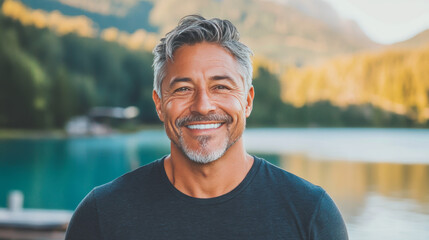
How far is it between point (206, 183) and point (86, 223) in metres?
0.30

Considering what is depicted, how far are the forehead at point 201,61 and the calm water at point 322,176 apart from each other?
469 inches

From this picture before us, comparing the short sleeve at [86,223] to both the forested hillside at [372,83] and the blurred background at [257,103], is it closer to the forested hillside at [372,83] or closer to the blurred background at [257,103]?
the blurred background at [257,103]

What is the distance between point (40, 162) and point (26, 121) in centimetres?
1230

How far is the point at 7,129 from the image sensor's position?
3444cm

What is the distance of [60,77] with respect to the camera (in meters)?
39.0

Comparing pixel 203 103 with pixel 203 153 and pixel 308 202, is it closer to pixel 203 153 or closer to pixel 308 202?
pixel 203 153

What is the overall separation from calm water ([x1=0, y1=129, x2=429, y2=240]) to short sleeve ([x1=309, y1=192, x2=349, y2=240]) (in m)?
11.8

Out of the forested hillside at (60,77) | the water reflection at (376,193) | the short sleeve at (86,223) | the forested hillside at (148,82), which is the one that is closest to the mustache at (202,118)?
the short sleeve at (86,223)

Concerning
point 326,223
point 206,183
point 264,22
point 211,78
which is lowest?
point 326,223

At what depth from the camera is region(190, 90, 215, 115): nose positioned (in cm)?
114

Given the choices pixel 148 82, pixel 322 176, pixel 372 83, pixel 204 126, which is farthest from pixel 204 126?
pixel 372 83

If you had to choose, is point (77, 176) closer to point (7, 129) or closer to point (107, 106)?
point (7, 129)

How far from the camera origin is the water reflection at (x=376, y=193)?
12927 millimetres

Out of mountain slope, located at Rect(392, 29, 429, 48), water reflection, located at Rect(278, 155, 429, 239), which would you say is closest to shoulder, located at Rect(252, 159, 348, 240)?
water reflection, located at Rect(278, 155, 429, 239)
